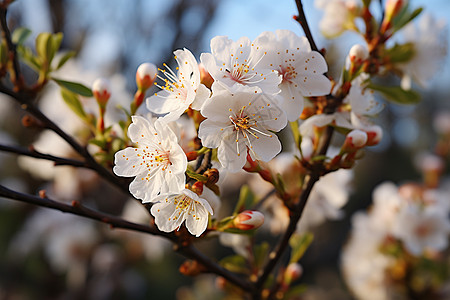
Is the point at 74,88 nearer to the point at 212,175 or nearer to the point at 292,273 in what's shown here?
the point at 212,175

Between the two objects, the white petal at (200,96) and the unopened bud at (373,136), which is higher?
the white petal at (200,96)

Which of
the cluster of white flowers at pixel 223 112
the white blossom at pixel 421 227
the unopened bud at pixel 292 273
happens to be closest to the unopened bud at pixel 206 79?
the cluster of white flowers at pixel 223 112

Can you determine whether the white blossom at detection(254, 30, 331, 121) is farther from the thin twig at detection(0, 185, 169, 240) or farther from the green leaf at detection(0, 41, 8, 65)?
the green leaf at detection(0, 41, 8, 65)

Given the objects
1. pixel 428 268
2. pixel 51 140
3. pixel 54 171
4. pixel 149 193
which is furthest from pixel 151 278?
pixel 149 193

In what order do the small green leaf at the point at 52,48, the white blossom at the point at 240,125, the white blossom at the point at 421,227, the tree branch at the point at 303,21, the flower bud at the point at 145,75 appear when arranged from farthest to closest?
1. the white blossom at the point at 421,227
2. the small green leaf at the point at 52,48
3. the flower bud at the point at 145,75
4. the tree branch at the point at 303,21
5. the white blossom at the point at 240,125

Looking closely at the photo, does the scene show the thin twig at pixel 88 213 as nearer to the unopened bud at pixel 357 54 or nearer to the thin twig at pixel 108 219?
the thin twig at pixel 108 219

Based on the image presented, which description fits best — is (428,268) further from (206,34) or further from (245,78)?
(206,34)
